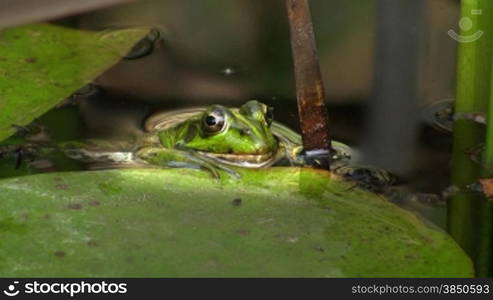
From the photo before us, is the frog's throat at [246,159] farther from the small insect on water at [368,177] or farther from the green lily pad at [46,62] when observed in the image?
the green lily pad at [46,62]

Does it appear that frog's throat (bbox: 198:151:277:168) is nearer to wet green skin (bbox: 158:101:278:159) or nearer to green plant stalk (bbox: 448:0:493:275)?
wet green skin (bbox: 158:101:278:159)

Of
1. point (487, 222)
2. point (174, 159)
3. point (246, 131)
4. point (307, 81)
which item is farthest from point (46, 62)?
point (487, 222)

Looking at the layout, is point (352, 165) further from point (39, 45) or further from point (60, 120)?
point (39, 45)

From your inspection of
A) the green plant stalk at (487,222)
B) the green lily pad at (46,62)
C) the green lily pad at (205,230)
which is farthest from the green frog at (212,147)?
the green plant stalk at (487,222)

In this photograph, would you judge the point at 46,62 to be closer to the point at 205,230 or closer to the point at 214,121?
the point at 214,121

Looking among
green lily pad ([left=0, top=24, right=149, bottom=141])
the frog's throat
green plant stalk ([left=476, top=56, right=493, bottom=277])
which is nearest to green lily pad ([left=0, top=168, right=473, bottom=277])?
green plant stalk ([left=476, top=56, right=493, bottom=277])

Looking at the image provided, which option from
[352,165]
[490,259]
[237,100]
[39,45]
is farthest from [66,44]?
[490,259]
